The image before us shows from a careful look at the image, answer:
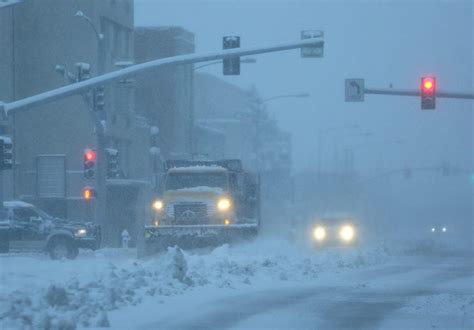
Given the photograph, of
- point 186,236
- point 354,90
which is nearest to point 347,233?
point 354,90

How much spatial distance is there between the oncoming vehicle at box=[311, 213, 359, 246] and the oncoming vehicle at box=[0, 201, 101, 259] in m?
16.4

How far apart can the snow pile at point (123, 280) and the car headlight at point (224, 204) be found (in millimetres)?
1499

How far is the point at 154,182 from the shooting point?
33719mm

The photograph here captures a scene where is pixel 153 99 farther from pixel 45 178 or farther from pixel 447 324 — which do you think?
pixel 447 324

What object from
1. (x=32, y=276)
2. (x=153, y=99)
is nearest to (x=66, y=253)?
(x=32, y=276)

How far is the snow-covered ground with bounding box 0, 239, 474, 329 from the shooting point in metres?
14.3

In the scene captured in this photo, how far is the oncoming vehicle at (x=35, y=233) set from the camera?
102 feet

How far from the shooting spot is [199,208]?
3088 centimetres

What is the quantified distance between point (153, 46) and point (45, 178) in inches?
811

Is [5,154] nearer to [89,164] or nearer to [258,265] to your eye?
[258,265]

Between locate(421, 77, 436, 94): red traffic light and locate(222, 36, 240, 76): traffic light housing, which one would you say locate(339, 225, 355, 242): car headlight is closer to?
Answer: locate(421, 77, 436, 94): red traffic light

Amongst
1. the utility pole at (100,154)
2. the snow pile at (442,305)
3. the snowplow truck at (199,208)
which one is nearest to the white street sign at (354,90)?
the snowplow truck at (199,208)

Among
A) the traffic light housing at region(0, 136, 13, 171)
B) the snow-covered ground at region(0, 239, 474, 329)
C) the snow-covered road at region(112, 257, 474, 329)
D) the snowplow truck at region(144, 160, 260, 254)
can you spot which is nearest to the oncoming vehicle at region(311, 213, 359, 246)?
the snowplow truck at region(144, 160, 260, 254)

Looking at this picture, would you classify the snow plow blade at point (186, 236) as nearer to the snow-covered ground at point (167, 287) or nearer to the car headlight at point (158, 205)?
the car headlight at point (158, 205)
